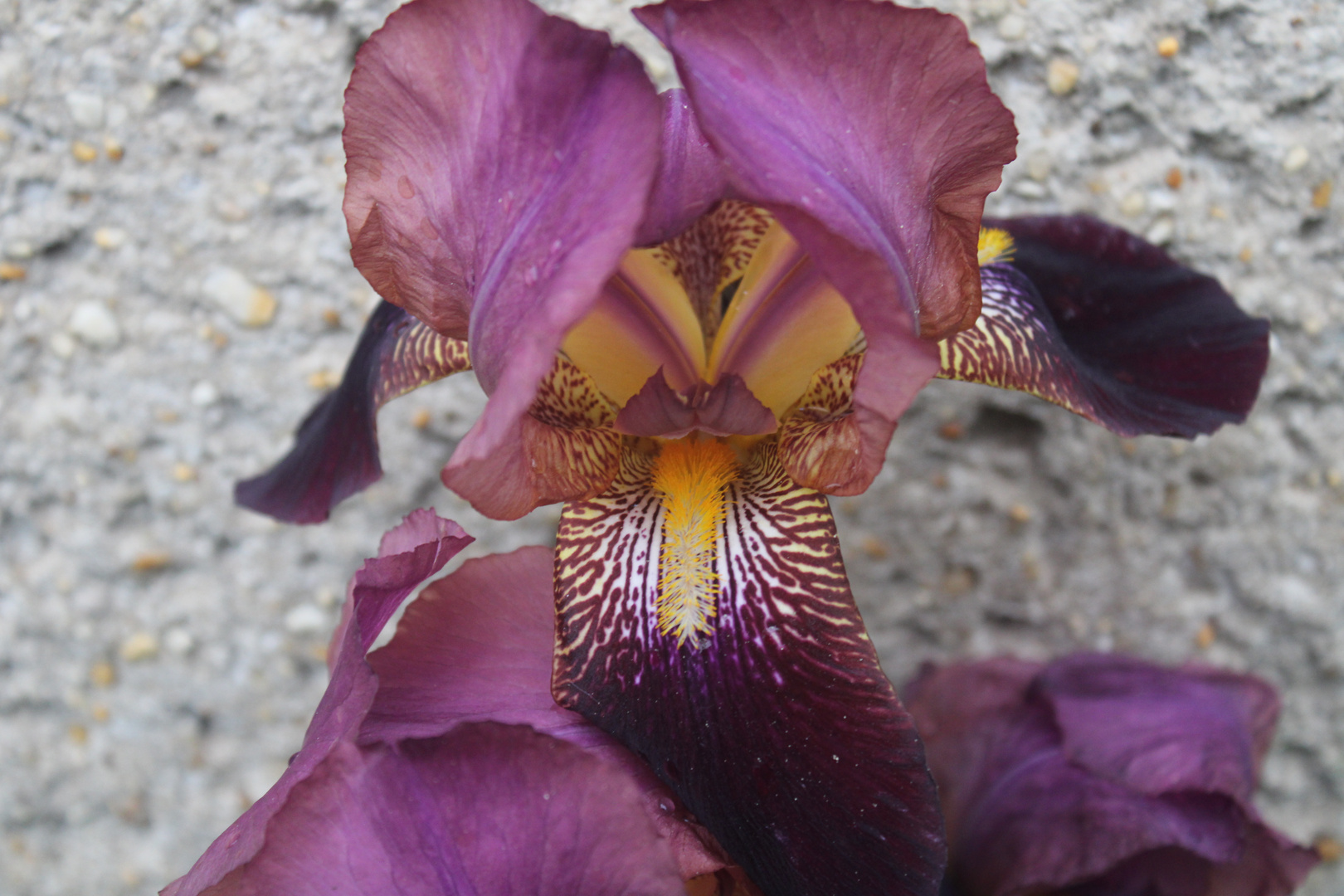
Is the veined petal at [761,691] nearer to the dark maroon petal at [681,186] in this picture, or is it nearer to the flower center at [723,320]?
the flower center at [723,320]

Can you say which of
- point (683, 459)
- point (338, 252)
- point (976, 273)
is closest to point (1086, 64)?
point (976, 273)

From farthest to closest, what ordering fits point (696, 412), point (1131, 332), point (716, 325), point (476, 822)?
point (1131, 332), point (716, 325), point (696, 412), point (476, 822)

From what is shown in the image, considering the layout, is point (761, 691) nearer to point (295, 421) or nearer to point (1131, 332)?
point (1131, 332)

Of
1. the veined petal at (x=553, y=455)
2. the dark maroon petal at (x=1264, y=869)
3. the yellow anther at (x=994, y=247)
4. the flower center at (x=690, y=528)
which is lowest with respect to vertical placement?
the dark maroon petal at (x=1264, y=869)

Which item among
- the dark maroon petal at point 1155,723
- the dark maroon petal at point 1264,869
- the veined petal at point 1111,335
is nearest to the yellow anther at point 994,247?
the veined petal at point 1111,335

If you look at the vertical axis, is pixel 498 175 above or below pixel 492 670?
above

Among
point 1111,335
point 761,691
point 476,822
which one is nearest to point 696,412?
point 761,691
